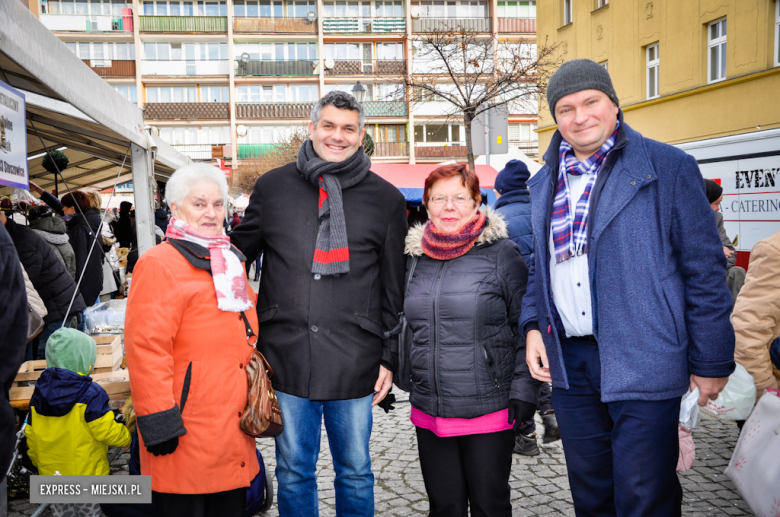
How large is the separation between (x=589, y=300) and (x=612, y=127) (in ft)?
2.21

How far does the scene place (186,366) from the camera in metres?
2.54

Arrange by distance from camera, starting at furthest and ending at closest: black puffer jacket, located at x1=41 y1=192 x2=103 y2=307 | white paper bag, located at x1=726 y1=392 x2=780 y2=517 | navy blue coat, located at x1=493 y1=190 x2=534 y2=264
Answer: black puffer jacket, located at x1=41 y1=192 x2=103 y2=307
navy blue coat, located at x1=493 y1=190 x2=534 y2=264
white paper bag, located at x1=726 y1=392 x2=780 y2=517

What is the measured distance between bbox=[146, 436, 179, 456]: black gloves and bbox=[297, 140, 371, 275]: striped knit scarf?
2.90 ft

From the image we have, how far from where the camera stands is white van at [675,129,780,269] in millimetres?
7141

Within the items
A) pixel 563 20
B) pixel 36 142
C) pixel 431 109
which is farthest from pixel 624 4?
pixel 431 109

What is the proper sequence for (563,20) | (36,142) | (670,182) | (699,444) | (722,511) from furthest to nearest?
(563,20) < (36,142) < (699,444) < (722,511) < (670,182)

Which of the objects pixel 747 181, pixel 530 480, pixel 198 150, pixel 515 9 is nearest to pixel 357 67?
pixel 198 150

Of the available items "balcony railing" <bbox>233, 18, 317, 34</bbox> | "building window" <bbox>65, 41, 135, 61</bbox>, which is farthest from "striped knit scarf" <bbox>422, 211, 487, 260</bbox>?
"building window" <bbox>65, 41, 135, 61</bbox>

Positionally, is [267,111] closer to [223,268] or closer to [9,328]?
[223,268]

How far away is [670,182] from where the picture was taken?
2.27 metres

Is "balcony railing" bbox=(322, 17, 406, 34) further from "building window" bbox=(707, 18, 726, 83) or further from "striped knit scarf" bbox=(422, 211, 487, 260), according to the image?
"striped knit scarf" bbox=(422, 211, 487, 260)

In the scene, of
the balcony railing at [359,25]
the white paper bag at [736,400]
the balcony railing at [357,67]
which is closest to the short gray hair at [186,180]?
the white paper bag at [736,400]

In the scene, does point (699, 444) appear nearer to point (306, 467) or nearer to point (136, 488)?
point (306, 467)

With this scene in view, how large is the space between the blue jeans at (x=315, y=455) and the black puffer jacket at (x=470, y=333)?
13.0 inches
